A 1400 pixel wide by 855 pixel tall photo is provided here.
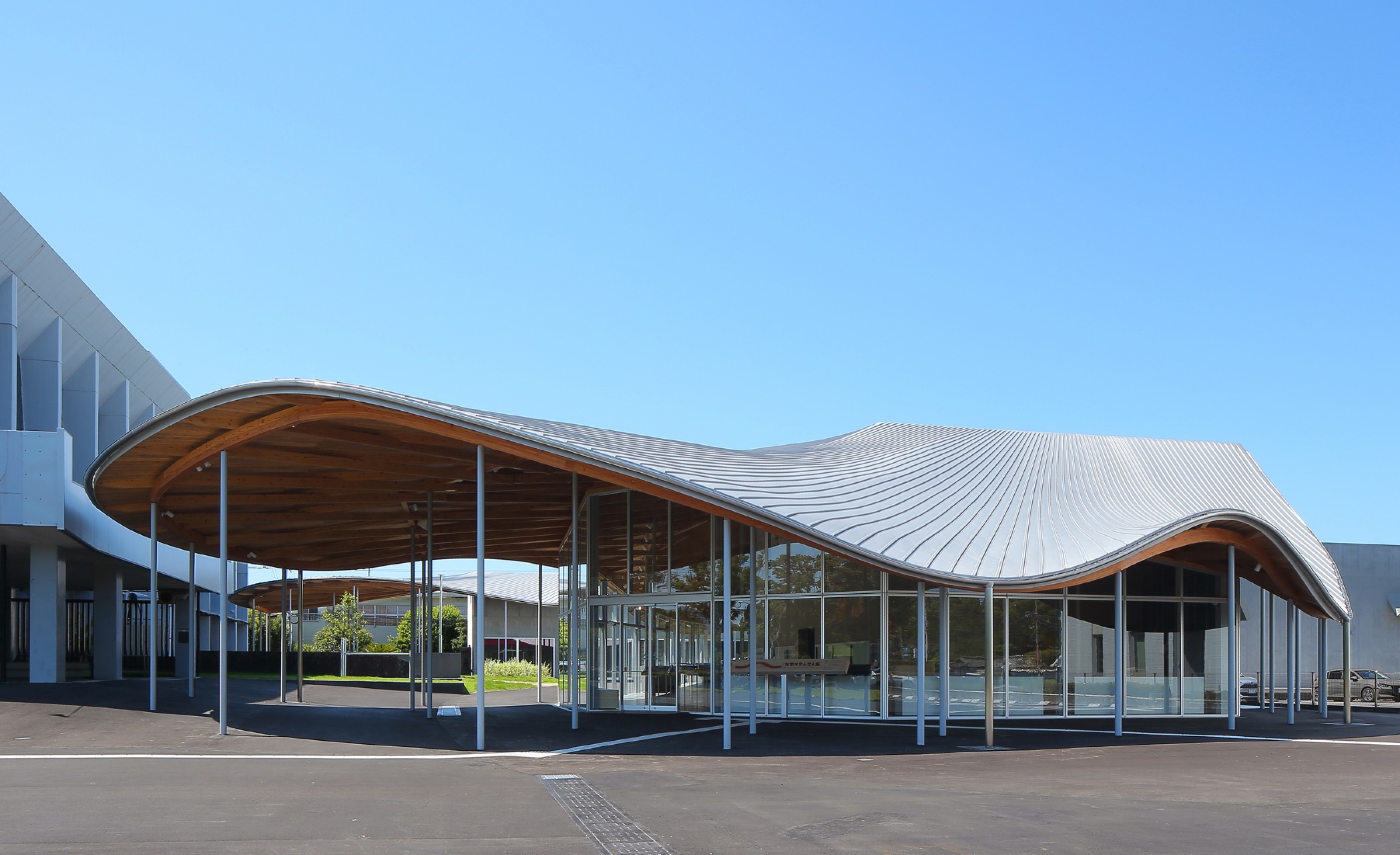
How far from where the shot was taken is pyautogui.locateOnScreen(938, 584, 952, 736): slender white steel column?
1860 cm

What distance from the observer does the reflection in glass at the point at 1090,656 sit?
23.0 meters

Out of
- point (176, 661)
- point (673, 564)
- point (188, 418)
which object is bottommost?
point (176, 661)

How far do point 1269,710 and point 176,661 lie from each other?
33530mm

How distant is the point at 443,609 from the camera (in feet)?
192

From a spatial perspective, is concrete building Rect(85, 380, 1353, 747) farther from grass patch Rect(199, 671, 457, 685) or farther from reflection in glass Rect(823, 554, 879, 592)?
grass patch Rect(199, 671, 457, 685)

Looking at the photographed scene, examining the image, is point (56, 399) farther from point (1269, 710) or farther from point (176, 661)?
point (1269, 710)

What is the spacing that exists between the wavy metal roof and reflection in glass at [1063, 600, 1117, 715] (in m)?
1.98

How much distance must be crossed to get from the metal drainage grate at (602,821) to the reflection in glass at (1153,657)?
1423 cm

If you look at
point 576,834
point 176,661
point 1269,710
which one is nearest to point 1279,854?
point 576,834

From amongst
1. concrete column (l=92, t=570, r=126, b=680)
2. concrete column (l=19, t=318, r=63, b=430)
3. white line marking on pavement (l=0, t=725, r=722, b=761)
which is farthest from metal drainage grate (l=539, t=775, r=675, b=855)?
concrete column (l=19, t=318, r=63, b=430)

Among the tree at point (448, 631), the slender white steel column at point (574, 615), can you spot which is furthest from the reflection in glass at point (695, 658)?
the tree at point (448, 631)

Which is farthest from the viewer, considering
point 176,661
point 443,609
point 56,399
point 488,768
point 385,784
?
point 443,609

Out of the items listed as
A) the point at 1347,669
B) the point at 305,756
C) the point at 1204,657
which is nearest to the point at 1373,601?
the point at 1204,657

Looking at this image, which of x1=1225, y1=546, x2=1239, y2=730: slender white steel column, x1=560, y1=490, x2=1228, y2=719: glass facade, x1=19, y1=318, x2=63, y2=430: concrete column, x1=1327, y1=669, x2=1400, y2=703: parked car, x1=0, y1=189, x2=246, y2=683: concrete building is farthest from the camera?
x1=1327, y1=669, x2=1400, y2=703: parked car
